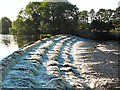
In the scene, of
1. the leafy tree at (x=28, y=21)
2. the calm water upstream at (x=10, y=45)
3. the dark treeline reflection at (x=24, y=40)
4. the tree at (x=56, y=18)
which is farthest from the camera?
the leafy tree at (x=28, y=21)

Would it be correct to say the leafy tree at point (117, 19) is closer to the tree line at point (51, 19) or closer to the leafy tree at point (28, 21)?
the tree line at point (51, 19)

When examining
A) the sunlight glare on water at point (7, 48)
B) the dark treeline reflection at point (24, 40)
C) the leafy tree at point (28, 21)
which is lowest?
the sunlight glare on water at point (7, 48)

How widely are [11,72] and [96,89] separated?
2.98 meters

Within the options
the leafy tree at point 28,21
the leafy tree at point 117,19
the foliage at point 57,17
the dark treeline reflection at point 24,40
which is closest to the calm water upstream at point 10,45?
the dark treeline reflection at point 24,40

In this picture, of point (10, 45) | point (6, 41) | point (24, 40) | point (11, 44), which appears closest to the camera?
point (10, 45)

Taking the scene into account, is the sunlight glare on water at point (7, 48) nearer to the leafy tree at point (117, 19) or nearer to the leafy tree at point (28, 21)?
the leafy tree at point (28, 21)

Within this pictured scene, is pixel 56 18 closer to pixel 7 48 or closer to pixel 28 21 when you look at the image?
pixel 28 21

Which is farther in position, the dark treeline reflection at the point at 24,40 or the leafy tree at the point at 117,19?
the leafy tree at the point at 117,19

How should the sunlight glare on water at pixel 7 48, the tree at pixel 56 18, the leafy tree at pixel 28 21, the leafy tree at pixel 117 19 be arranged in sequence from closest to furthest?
the sunlight glare on water at pixel 7 48, the tree at pixel 56 18, the leafy tree at pixel 28 21, the leafy tree at pixel 117 19

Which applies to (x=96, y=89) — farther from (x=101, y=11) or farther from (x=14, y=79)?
(x=101, y=11)

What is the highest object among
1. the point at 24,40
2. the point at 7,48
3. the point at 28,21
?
the point at 28,21

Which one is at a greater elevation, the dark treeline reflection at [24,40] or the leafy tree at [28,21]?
the leafy tree at [28,21]

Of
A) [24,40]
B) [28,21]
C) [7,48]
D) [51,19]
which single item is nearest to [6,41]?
[24,40]

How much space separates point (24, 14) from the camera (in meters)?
39.3
